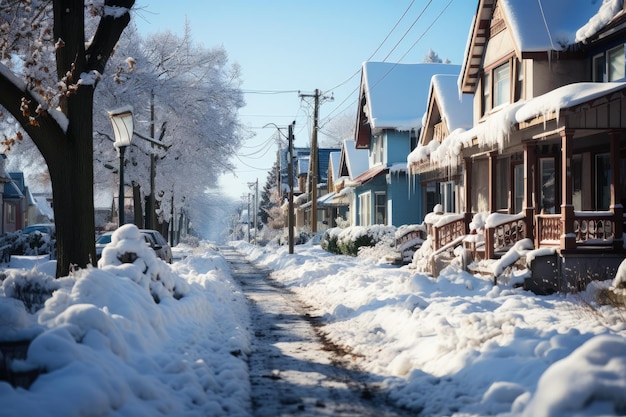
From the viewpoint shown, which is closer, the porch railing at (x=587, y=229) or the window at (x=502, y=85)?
the porch railing at (x=587, y=229)

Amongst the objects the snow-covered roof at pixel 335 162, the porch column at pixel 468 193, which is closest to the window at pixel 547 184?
the porch column at pixel 468 193

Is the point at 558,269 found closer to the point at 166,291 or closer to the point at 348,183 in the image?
the point at 166,291

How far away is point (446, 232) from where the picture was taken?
20.9 m

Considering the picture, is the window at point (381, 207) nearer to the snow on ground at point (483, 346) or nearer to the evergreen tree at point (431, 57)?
the snow on ground at point (483, 346)

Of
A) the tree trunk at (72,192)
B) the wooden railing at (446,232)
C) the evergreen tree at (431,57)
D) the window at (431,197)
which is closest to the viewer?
the tree trunk at (72,192)

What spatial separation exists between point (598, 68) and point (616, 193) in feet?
16.4

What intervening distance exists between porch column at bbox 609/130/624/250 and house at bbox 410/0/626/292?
0.08 ft

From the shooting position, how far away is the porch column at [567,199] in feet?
47.5

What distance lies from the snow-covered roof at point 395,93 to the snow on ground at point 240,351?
2194cm

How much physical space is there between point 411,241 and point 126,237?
1565 centimetres

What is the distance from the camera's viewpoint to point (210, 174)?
39625mm

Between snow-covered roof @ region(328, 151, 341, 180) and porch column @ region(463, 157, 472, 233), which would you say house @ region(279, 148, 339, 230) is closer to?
snow-covered roof @ region(328, 151, 341, 180)

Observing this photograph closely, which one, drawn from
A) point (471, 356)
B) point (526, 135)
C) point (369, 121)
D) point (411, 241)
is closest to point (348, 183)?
point (369, 121)

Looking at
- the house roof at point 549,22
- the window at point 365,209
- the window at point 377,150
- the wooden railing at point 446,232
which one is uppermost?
the house roof at point 549,22
